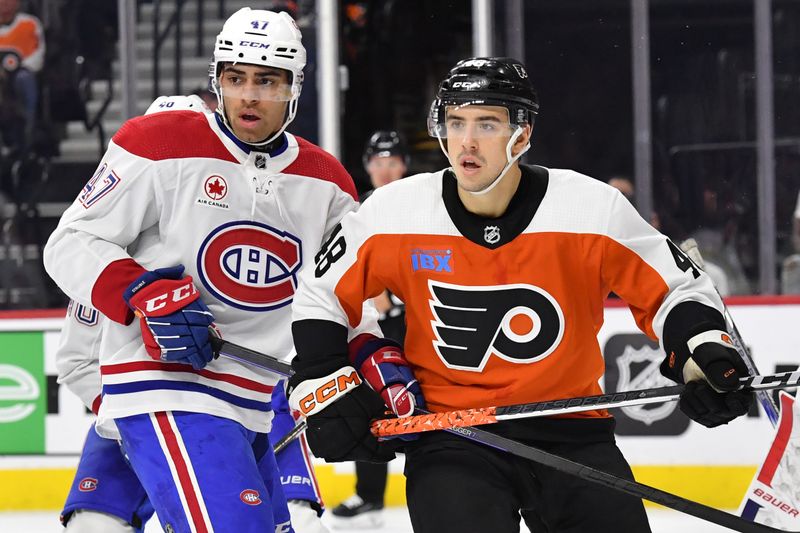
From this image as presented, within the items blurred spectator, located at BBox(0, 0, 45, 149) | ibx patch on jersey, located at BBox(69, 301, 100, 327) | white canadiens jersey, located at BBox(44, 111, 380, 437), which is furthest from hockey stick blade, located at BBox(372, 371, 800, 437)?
blurred spectator, located at BBox(0, 0, 45, 149)

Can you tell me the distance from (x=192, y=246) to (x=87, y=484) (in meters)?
0.51

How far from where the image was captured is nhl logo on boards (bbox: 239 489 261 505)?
2145mm

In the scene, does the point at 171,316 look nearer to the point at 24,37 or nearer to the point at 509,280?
the point at 509,280

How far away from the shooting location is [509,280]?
2045 mm

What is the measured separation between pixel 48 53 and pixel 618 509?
3785 millimetres

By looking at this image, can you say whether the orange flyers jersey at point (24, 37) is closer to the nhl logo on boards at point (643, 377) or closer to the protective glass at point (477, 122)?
the nhl logo on boards at point (643, 377)

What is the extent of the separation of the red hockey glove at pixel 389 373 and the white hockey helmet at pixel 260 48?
1.48 feet

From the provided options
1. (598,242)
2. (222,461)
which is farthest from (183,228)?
(598,242)

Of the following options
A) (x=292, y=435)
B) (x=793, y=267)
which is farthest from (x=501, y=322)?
(x=793, y=267)

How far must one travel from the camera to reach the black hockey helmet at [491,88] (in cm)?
211

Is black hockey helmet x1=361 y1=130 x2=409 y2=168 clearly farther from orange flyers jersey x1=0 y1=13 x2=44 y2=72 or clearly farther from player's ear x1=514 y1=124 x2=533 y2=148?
player's ear x1=514 y1=124 x2=533 y2=148

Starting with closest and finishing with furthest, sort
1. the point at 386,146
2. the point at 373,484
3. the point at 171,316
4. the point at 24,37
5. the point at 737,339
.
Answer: the point at 171,316
the point at 737,339
the point at 373,484
the point at 386,146
the point at 24,37

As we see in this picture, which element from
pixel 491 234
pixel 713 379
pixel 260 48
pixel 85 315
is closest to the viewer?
pixel 713 379

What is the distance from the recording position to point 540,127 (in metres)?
4.93
